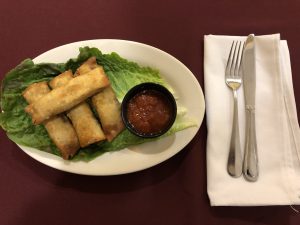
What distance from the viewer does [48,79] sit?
1.65 m

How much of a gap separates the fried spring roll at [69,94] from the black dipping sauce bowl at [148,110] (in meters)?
0.17

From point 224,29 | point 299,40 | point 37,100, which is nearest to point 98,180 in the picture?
point 37,100

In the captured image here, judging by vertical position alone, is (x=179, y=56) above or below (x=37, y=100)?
above

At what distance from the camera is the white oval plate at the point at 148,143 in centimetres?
148

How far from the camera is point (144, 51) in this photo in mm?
1646

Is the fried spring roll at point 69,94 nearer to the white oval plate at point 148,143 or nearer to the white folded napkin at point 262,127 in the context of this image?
the white oval plate at point 148,143

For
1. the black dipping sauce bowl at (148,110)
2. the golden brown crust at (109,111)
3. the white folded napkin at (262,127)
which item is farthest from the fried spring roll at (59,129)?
the white folded napkin at (262,127)

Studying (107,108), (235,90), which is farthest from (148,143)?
(235,90)

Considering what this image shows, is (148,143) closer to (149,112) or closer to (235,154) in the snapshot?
(149,112)

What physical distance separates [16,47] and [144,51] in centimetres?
74

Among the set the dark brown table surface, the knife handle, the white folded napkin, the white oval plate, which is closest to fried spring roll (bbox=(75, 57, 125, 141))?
the white oval plate

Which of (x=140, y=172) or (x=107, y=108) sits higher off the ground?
(x=107, y=108)

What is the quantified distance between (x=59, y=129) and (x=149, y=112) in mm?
457

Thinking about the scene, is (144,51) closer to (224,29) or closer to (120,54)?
(120,54)
